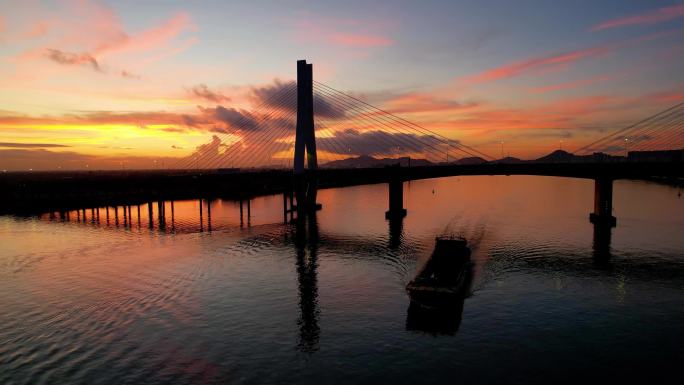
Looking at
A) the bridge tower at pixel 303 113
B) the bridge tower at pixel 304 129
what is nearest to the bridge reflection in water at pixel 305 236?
the bridge tower at pixel 304 129

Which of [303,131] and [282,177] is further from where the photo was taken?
[282,177]

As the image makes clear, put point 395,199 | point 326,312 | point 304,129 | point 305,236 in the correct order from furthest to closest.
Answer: point 395,199 < point 304,129 < point 305,236 < point 326,312

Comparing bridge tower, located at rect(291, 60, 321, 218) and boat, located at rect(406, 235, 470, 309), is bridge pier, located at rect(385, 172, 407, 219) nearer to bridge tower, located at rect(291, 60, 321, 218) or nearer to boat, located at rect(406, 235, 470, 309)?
bridge tower, located at rect(291, 60, 321, 218)

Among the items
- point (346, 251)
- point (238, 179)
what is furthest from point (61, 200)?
point (346, 251)

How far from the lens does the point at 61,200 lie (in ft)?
367

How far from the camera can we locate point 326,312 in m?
33.4

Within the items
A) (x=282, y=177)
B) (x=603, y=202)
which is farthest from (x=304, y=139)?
(x=603, y=202)

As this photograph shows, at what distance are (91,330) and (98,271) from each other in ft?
59.2

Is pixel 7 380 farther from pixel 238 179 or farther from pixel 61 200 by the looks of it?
pixel 61 200

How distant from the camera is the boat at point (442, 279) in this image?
32594 mm

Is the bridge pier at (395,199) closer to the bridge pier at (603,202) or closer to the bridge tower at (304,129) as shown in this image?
the bridge tower at (304,129)

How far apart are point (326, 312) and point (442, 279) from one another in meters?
12.3

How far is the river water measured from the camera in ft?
80.2

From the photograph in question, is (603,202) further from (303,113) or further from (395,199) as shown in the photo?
(303,113)
